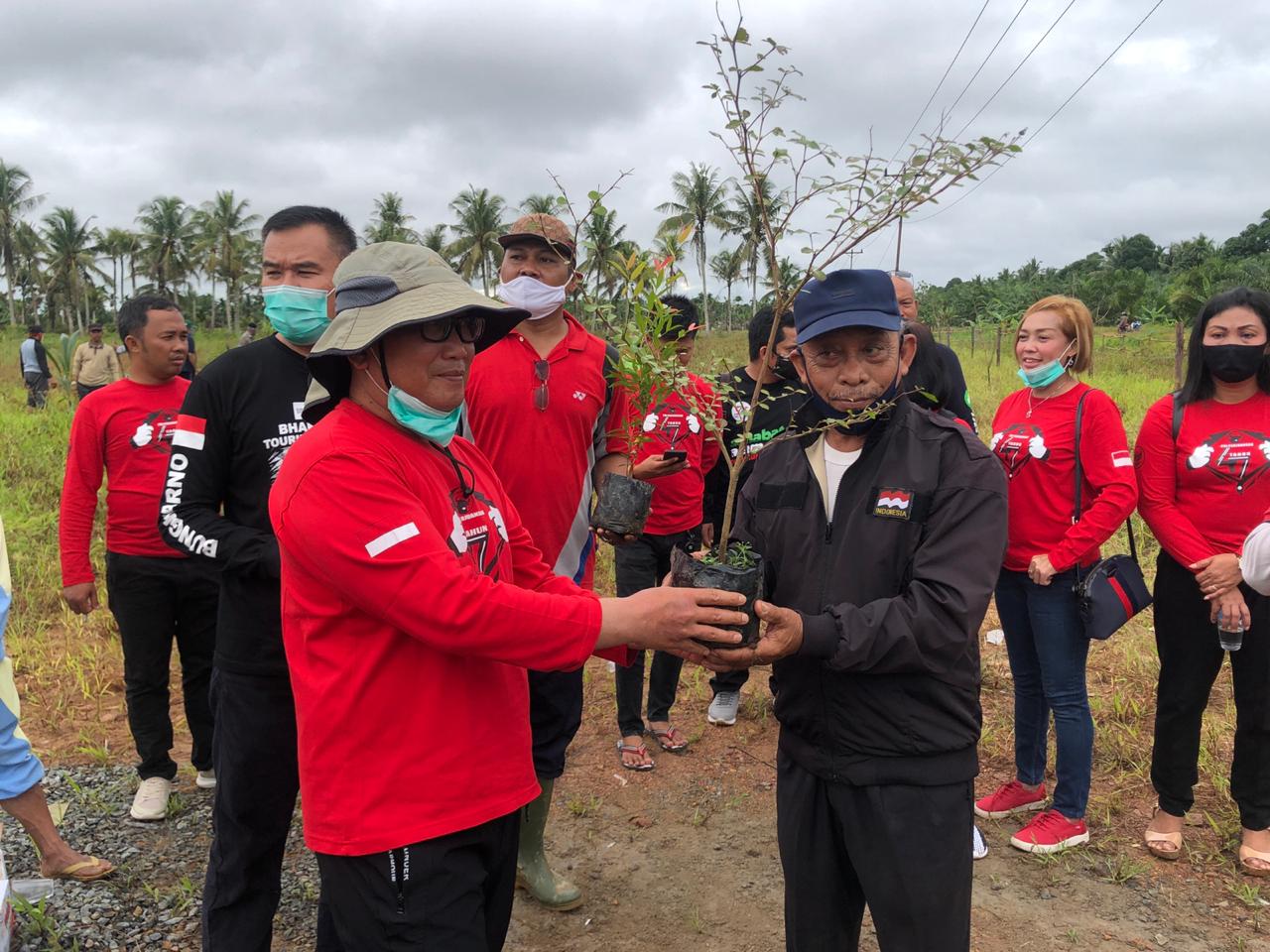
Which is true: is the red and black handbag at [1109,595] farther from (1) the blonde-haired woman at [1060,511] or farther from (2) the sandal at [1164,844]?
(2) the sandal at [1164,844]

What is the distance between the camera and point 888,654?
180 cm

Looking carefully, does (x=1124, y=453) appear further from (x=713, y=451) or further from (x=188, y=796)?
(x=188, y=796)

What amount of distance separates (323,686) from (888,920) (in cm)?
135

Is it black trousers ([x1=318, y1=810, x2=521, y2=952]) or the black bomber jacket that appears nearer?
black trousers ([x1=318, y1=810, x2=521, y2=952])

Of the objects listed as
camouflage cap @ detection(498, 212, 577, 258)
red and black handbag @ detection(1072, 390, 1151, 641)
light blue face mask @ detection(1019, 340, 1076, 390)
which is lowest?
red and black handbag @ detection(1072, 390, 1151, 641)

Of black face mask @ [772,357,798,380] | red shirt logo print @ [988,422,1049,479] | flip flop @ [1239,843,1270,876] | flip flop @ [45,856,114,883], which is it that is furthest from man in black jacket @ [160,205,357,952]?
flip flop @ [1239,843,1270,876]

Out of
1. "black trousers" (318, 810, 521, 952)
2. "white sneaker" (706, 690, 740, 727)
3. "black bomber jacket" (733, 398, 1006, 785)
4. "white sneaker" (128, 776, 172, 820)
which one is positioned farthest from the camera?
"white sneaker" (706, 690, 740, 727)

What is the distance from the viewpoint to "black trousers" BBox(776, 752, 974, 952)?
190 centimetres

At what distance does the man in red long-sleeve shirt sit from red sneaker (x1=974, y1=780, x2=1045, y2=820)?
3647 millimetres

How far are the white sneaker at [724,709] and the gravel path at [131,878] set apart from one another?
2285mm

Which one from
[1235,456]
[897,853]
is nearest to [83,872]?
[897,853]

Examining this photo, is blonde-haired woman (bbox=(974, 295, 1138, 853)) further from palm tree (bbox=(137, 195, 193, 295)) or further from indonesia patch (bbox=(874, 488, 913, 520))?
palm tree (bbox=(137, 195, 193, 295))

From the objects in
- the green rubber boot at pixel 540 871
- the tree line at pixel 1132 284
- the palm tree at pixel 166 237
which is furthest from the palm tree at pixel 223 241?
the green rubber boot at pixel 540 871

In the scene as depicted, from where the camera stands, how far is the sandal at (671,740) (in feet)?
15.1
